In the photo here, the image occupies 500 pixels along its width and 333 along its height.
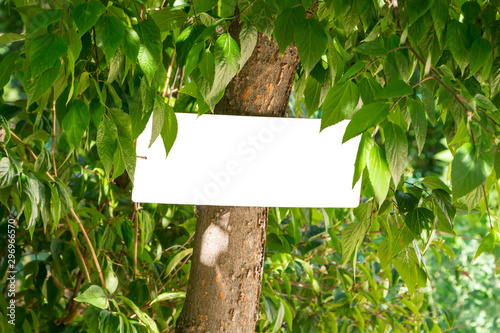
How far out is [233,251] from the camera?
0.51 meters

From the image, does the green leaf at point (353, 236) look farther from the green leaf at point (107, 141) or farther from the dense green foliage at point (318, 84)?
the green leaf at point (107, 141)

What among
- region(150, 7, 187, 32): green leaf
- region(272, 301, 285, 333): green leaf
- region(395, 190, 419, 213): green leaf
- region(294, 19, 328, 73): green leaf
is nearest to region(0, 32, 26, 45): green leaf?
region(150, 7, 187, 32): green leaf

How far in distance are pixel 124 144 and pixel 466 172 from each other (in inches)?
9.9

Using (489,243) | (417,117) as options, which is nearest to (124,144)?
(417,117)

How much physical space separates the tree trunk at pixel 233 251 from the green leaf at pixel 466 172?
0.23m

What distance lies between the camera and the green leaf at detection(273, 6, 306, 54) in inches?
13.7

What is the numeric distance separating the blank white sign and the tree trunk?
3cm

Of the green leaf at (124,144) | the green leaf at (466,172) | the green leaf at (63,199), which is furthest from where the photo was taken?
the green leaf at (63,199)

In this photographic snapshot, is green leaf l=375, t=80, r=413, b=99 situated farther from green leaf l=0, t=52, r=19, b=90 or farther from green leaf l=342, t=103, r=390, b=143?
green leaf l=0, t=52, r=19, b=90

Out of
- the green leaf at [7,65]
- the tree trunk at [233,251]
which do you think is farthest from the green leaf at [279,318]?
the green leaf at [7,65]

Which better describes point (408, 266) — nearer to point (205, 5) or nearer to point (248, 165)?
point (248, 165)

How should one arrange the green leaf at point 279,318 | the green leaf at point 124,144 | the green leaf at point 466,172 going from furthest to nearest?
the green leaf at point 279,318, the green leaf at point 124,144, the green leaf at point 466,172

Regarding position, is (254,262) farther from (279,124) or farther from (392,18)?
(392,18)

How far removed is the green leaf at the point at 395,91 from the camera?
29cm
